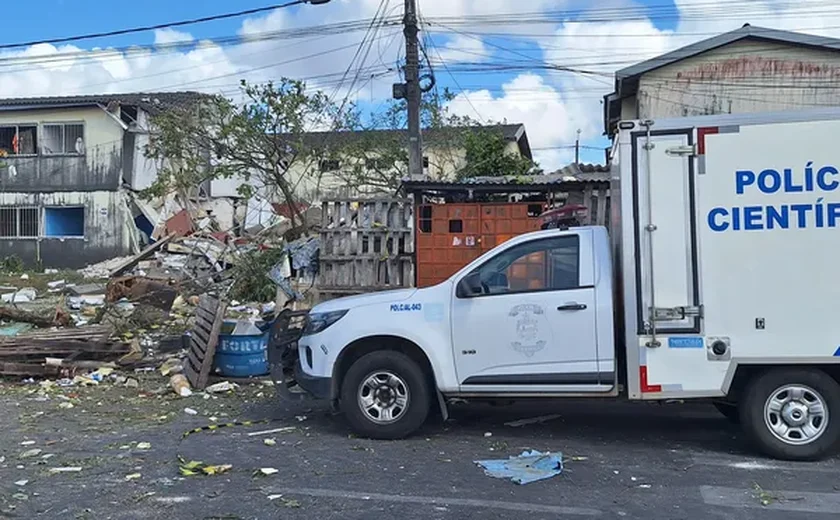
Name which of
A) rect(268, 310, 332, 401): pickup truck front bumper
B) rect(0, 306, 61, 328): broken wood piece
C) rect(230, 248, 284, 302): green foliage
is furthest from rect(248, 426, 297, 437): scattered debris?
rect(230, 248, 284, 302): green foliage

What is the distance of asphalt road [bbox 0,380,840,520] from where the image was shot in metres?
5.51

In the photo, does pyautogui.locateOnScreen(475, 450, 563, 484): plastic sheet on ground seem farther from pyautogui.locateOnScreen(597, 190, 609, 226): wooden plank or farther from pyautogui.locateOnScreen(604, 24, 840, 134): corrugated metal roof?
pyautogui.locateOnScreen(604, 24, 840, 134): corrugated metal roof

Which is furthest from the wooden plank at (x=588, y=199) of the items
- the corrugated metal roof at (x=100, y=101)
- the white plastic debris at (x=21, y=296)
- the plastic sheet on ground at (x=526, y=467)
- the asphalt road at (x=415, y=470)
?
the corrugated metal roof at (x=100, y=101)

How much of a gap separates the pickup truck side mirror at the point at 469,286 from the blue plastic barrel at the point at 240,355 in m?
3.95

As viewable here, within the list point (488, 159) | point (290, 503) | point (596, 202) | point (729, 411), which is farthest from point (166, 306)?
point (729, 411)

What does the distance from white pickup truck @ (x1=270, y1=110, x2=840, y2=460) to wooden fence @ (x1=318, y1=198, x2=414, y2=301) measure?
7006 mm

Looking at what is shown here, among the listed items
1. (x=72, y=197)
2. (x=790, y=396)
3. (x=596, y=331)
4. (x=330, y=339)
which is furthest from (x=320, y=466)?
(x=72, y=197)

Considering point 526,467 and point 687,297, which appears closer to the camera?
point 526,467

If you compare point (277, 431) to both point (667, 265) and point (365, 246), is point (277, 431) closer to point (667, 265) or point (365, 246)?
point (667, 265)

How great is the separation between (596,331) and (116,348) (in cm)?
737

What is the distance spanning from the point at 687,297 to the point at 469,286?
183 cm

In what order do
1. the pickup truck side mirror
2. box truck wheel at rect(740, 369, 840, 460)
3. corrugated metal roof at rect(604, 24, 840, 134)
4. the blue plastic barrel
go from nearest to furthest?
1. box truck wheel at rect(740, 369, 840, 460)
2. the pickup truck side mirror
3. the blue plastic barrel
4. corrugated metal roof at rect(604, 24, 840, 134)

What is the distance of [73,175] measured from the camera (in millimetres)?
29016

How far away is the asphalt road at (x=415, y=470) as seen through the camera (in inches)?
217
